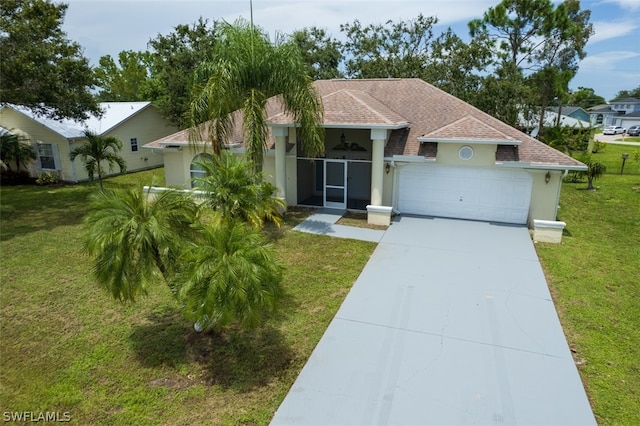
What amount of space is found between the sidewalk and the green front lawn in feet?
2.73

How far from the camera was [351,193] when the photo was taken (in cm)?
1952

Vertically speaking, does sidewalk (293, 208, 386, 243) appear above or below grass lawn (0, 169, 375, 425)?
above

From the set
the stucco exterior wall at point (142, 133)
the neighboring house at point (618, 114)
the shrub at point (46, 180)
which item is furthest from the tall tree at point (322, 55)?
the neighboring house at point (618, 114)

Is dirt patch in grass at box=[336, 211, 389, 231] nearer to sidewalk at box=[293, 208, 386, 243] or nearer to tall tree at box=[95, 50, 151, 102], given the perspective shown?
sidewalk at box=[293, 208, 386, 243]

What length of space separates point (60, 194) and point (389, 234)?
1791 cm

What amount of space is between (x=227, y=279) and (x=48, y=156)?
24.8 m

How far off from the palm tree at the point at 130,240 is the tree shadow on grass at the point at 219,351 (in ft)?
4.47

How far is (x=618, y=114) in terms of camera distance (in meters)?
85.8

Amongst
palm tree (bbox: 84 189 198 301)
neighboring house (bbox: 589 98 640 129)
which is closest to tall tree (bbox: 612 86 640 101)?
neighboring house (bbox: 589 98 640 129)

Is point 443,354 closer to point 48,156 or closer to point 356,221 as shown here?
point 356,221

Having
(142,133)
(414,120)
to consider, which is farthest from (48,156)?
(414,120)

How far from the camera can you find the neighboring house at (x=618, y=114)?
78938mm

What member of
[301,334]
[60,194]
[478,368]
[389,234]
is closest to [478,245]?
[389,234]

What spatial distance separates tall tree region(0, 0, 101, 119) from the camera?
14673mm
